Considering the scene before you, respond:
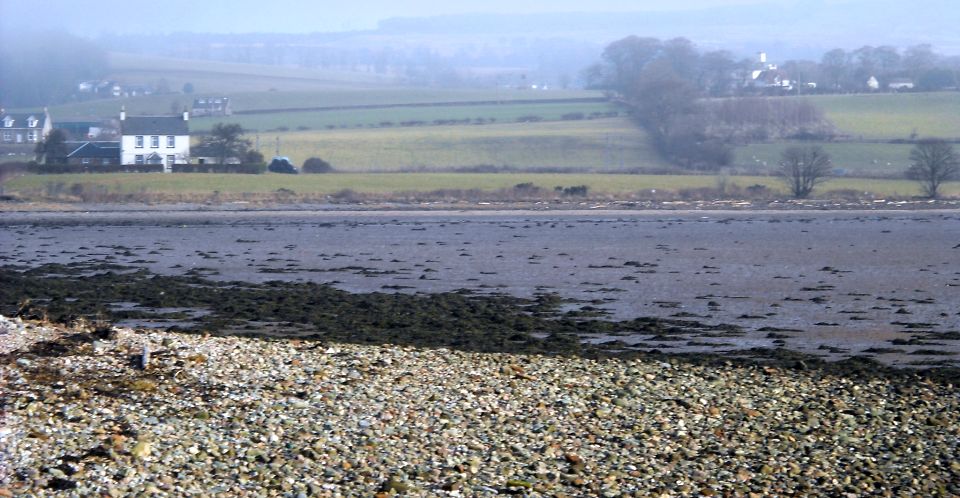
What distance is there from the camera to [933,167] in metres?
37.7

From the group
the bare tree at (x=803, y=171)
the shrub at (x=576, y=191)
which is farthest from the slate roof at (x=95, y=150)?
the bare tree at (x=803, y=171)

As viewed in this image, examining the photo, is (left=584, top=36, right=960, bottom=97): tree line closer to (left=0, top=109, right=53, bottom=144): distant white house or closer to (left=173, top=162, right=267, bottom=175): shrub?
(left=173, top=162, right=267, bottom=175): shrub

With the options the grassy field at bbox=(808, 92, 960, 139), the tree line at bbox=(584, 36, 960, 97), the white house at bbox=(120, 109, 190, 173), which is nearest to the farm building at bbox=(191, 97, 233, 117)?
the white house at bbox=(120, 109, 190, 173)

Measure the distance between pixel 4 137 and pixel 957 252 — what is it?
30185 mm

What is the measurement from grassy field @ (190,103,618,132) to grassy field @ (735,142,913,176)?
675 inches

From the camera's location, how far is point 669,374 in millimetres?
10641

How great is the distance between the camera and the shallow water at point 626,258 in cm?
1455

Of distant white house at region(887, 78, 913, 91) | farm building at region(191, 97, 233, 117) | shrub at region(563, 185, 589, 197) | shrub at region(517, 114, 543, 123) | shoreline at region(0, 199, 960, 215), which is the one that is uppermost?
distant white house at region(887, 78, 913, 91)

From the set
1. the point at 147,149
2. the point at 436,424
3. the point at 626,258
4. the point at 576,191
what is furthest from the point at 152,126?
the point at 436,424

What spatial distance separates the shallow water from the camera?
1455cm

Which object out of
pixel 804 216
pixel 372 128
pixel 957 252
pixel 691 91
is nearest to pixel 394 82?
pixel 372 128

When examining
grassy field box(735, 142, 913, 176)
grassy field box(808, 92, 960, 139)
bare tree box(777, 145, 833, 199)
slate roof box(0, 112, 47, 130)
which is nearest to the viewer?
slate roof box(0, 112, 47, 130)

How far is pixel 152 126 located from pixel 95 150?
9.24 feet

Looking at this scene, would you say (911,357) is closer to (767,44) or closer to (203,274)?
(203,274)
